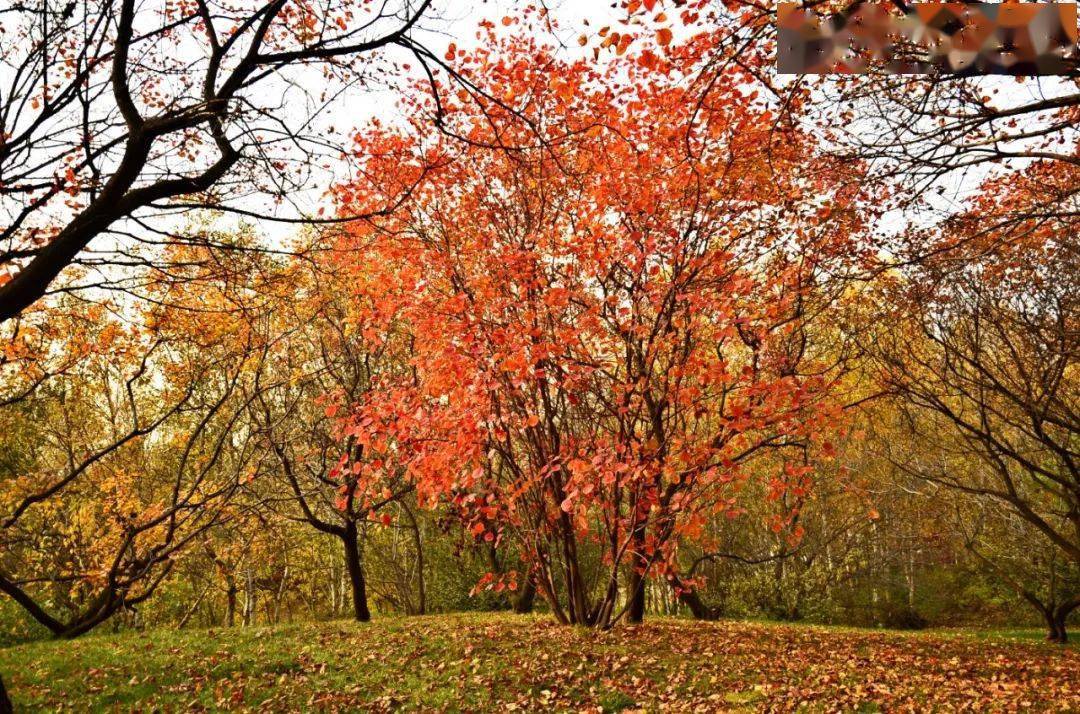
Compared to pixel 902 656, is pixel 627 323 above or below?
above

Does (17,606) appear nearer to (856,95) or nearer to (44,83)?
(44,83)

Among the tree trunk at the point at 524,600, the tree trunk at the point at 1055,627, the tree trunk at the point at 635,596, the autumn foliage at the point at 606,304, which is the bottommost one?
the tree trunk at the point at 1055,627

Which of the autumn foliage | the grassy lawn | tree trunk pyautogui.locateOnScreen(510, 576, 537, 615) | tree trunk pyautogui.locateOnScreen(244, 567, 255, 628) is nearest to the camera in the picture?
the grassy lawn

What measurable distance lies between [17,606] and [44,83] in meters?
16.8

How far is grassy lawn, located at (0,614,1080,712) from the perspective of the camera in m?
6.40

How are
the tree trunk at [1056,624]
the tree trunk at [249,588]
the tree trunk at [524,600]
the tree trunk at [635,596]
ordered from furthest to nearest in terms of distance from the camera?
the tree trunk at [249,588]
the tree trunk at [524,600]
the tree trunk at [1056,624]
the tree trunk at [635,596]

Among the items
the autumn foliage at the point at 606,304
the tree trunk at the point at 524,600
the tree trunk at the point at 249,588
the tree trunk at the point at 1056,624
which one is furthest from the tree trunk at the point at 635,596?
the tree trunk at the point at 249,588

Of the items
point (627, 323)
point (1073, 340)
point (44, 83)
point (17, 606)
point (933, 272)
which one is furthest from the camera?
point (17, 606)

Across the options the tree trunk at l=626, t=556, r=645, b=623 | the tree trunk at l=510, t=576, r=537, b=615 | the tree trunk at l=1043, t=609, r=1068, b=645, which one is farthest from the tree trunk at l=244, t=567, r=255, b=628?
the tree trunk at l=1043, t=609, r=1068, b=645

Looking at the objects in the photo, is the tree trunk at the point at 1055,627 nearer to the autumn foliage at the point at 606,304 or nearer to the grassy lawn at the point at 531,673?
the grassy lawn at the point at 531,673

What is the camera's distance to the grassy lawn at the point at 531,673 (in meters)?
6.40

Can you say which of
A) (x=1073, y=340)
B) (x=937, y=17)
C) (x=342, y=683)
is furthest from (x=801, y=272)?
(x=342, y=683)

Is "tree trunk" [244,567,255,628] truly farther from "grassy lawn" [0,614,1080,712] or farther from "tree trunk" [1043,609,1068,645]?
"tree trunk" [1043,609,1068,645]

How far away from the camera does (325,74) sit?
5.84m
